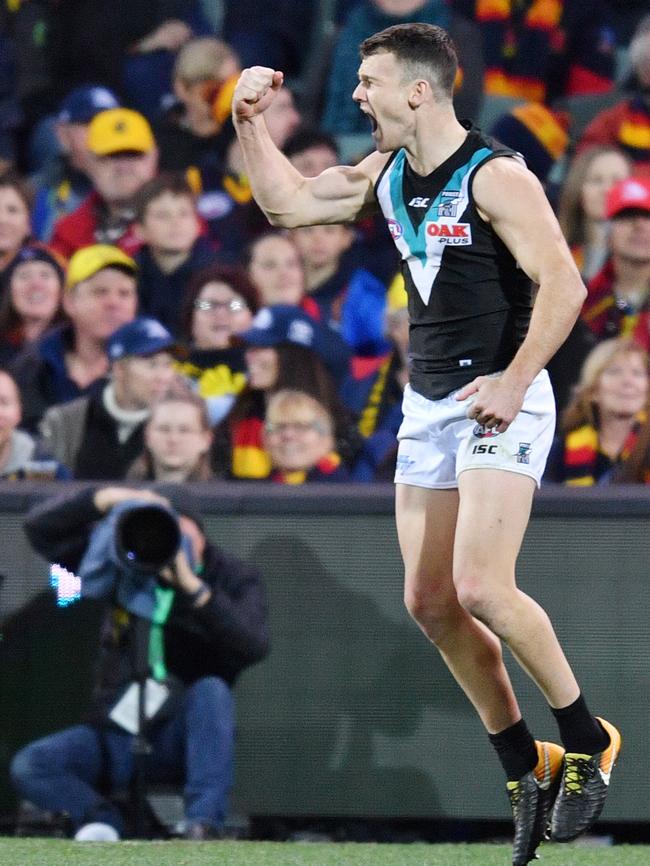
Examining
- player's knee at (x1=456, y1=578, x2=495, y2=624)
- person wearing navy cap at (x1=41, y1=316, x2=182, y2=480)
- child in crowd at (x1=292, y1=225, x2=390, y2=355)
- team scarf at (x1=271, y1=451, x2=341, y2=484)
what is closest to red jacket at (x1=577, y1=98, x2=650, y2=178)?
child in crowd at (x1=292, y1=225, x2=390, y2=355)

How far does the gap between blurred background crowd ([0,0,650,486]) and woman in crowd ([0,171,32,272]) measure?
13mm

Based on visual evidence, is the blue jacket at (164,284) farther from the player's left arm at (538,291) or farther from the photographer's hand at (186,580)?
the player's left arm at (538,291)

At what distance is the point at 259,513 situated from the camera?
6352mm

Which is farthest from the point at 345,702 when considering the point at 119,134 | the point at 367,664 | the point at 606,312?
the point at 119,134

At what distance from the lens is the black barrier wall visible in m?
6.24

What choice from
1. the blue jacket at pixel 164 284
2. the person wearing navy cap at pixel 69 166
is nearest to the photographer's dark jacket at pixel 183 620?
the blue jacket at pixel 164 284

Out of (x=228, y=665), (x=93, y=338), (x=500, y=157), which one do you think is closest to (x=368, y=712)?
(x=228, y=665)

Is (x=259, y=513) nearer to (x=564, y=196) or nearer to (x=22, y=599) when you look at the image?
(x=22, y=599)

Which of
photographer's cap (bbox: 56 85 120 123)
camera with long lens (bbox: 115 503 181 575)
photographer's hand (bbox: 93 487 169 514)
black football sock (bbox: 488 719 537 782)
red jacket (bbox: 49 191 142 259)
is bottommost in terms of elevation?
black football sock (bbox: 488 719 537 782)

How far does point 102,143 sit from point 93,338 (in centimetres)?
169

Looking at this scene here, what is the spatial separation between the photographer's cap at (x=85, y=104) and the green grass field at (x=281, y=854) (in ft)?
17.3

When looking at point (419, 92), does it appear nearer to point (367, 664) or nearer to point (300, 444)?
point (367, 664)

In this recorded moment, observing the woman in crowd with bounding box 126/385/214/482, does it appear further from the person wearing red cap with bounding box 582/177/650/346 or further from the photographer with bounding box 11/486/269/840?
the person wearing red cap with bounding box 582/177/650/346

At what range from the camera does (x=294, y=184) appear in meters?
5.27
